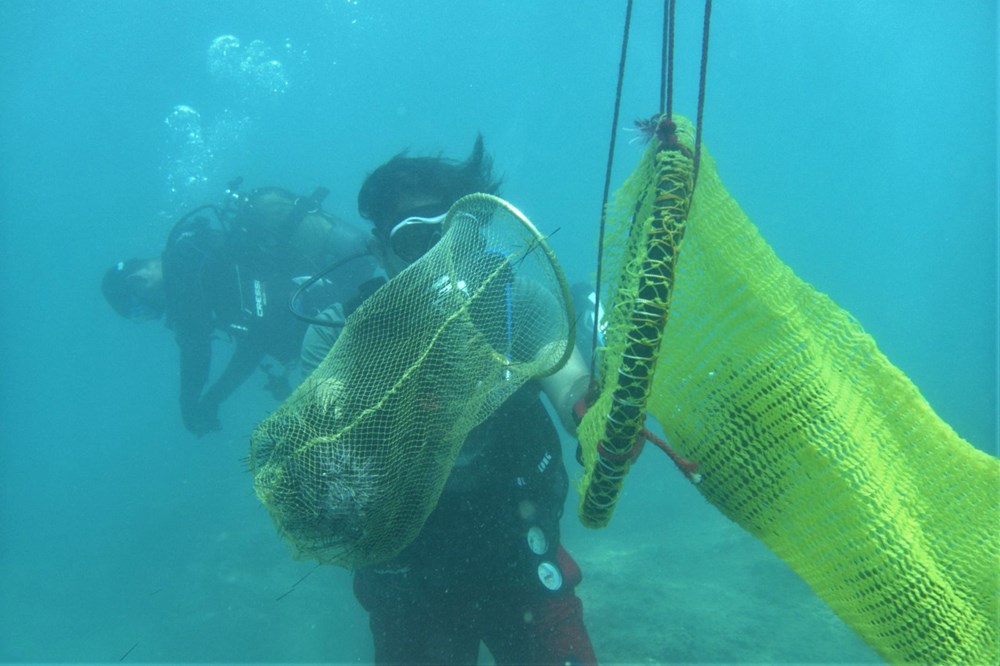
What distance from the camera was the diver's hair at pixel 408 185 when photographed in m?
2.85

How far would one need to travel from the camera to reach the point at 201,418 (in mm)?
8211

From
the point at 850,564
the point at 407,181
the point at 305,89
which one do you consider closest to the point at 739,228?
the point at 850,564

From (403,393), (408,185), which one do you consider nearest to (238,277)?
(408,185)

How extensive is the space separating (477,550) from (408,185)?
2006 mm

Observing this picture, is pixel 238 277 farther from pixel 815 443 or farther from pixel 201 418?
pixel 815 443

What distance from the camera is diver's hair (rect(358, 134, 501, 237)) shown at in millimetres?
2852

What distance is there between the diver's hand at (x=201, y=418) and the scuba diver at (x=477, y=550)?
21.2ft

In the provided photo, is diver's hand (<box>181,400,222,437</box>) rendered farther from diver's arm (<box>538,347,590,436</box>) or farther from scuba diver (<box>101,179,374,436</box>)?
diver's arm (<box>538,347,590,436</box>)

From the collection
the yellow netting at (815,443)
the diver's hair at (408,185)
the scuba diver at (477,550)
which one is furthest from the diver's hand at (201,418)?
the yellow netting at (815,443)

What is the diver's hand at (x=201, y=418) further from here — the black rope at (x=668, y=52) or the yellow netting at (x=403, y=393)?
the black rope at (x=668, y=52)

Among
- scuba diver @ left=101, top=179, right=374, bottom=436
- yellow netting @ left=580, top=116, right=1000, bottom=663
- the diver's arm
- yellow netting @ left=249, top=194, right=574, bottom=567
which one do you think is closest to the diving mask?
yellow netting @ left=249, top=194, right=574, bottom=567

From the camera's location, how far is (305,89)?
71562 mm

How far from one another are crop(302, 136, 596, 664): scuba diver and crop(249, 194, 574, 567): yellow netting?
726 mm

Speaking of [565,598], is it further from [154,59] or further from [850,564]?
[154,59]
